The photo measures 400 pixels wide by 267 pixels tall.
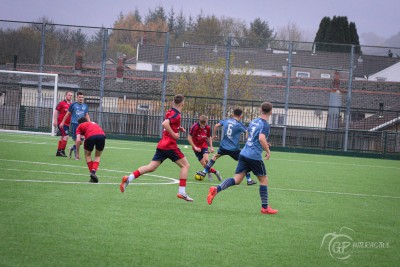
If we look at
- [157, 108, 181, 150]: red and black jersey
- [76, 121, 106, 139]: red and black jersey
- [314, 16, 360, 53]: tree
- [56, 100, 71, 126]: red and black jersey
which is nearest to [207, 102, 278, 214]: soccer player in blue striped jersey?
[157, 108, 181, 150]: red and black jersey

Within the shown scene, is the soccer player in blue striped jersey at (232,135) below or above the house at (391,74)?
below

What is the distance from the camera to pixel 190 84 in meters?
36.9

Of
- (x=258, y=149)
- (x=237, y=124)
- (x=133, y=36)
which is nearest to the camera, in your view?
(x=258, y=149)

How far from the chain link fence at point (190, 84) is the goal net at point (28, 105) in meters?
0.06

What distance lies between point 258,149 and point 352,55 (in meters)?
22.9

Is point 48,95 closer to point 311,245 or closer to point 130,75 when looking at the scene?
point 130,75

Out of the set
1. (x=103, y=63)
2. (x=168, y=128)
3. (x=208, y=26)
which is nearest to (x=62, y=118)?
(x=168, y=128)

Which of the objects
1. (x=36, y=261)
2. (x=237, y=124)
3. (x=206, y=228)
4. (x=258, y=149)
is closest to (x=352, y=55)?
(x=237, y=124)

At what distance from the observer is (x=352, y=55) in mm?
32250

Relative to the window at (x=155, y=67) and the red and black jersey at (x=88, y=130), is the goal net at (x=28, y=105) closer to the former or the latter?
the window at (x=155, y=67)

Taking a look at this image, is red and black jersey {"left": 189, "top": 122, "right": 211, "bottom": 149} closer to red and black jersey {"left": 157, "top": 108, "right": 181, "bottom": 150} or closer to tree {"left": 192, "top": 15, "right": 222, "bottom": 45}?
red and black jersey {"left": 157, "top": 108, "right": 181, "bottom": 150}

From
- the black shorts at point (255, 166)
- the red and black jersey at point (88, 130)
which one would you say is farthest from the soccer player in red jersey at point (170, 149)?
the red and black jersey at point (88, 130)

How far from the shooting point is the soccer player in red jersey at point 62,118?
1994 cm

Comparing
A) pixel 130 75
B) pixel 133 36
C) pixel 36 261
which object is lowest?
pixel 36 261
